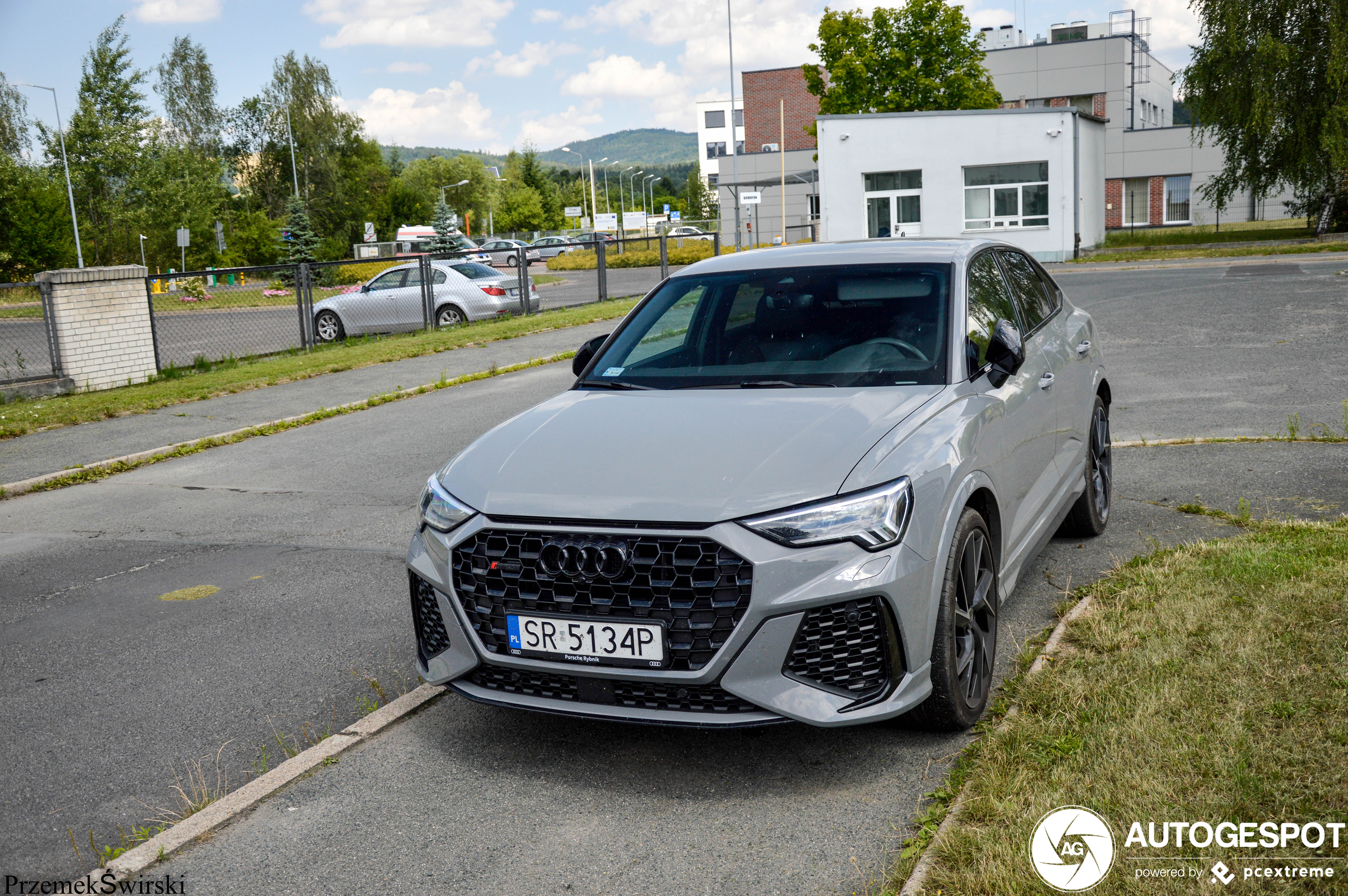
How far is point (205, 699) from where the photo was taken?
14.6ft

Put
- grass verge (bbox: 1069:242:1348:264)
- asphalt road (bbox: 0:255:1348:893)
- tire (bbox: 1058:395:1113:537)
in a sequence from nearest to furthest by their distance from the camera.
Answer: asphalt road (bbox: 0:255:1348:893) → tire (bbox: 1058:395:1113:537) → grass verge (bbox: 1069:242:1348:264)

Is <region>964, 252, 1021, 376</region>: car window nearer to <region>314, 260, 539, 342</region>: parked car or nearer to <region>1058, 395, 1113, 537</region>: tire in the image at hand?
<region>1058, 395, 1113, 537</region>: tire

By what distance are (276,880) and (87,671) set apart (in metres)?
2.25

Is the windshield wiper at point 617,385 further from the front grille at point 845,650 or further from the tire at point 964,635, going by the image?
the front grille at point 845,650

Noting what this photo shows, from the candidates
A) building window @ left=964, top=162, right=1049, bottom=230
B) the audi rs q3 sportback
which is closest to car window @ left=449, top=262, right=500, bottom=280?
the audi rs q3 sportback

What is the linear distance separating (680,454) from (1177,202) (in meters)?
75.5

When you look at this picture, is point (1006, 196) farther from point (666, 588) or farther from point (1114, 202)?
point (666, 588)

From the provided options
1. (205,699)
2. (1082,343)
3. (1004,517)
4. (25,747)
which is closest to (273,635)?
(205,699)

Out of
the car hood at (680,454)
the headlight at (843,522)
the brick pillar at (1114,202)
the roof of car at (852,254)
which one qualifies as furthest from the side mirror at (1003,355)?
the brick pillar at (1114,202)

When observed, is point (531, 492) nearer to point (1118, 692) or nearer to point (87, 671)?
point (1118, 692)

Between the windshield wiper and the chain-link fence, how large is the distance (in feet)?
39.5

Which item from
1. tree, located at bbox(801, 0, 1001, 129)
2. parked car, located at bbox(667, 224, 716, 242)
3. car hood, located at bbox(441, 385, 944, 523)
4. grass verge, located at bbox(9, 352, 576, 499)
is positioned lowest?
grass verge, located at bbox(9, 352, 576, 499)

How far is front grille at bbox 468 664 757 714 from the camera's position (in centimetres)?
327

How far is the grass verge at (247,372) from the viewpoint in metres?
12.3
